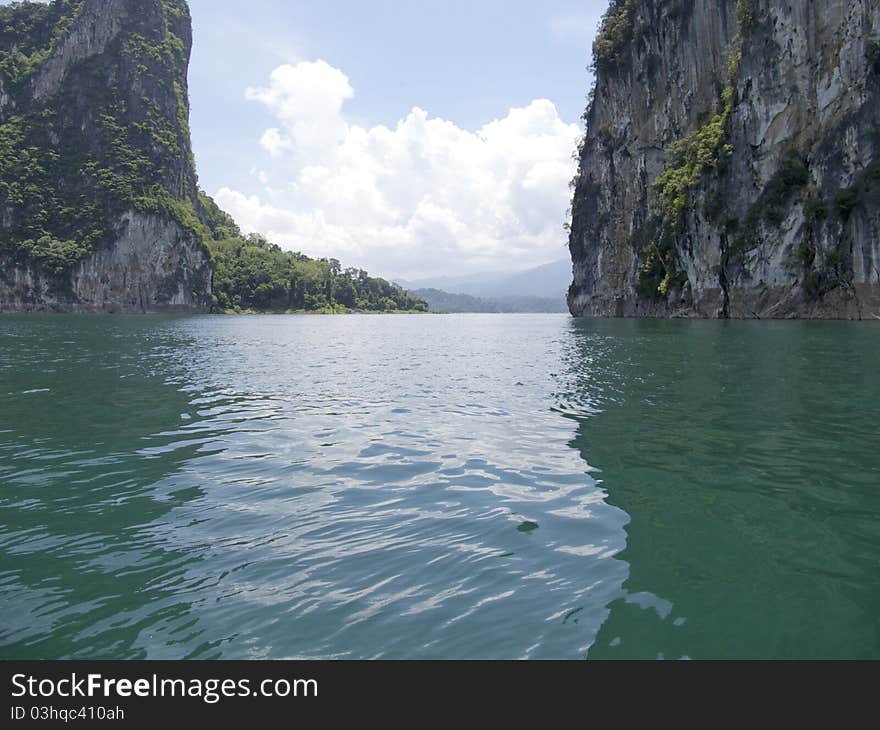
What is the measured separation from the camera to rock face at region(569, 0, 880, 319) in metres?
56.3

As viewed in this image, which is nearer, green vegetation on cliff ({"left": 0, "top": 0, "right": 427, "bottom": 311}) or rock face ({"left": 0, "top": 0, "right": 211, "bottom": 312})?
rock face ({"left": 0, "top": 0, "right": 211, "bottom": 312})

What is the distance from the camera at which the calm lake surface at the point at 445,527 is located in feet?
16.6

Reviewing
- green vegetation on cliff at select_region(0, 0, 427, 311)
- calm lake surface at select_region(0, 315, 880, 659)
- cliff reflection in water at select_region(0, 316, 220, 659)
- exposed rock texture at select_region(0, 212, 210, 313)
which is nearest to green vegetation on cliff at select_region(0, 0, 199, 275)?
green vegetation on cliff at select_region(0, 0, 427, 311)

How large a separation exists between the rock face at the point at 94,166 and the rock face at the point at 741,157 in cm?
11819

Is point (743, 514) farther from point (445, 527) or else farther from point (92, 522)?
point (92, 522)

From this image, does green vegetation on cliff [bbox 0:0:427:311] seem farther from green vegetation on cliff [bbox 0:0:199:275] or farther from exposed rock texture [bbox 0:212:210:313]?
exposed rock texture [bbox 0:212:210:313]

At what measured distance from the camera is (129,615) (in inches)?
210

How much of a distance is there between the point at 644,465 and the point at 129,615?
27.6 feet

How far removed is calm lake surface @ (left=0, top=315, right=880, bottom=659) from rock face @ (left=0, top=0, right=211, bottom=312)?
150 metres

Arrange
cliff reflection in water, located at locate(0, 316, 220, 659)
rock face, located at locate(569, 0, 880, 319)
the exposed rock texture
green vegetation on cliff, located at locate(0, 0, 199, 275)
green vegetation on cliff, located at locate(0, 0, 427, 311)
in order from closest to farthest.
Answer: cliff reflection in water, located at locate(0, 316, 220, 659)
rock face, located at locate(569, 0, 880, 319)
the exposed rock texture
green vegetation on cliff, located at locate(0, 0, 199, 275)
green vegetation on cliff, located at locate(0, 0, 427, 311)

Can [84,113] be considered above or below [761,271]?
above
